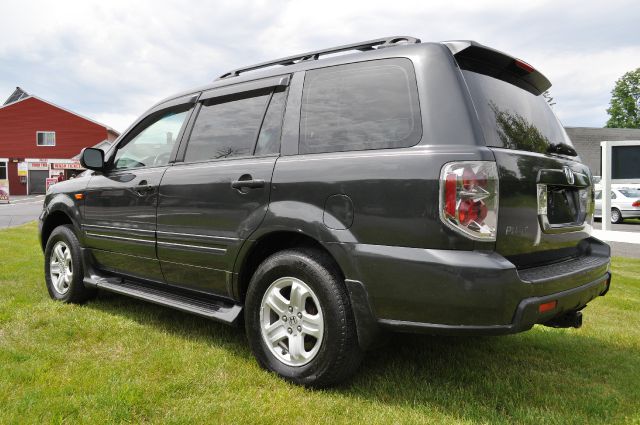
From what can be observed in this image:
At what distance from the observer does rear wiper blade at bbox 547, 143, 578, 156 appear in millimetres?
3133

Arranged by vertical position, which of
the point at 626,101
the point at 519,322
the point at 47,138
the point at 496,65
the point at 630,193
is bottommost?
the point at 519,322

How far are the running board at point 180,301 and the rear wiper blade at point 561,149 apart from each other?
6.96ft

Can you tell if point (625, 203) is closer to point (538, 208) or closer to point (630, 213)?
point (630, 213)

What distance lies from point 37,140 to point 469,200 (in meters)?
47.0

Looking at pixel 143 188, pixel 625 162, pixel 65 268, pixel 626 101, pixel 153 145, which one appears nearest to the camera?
pixel 143 188

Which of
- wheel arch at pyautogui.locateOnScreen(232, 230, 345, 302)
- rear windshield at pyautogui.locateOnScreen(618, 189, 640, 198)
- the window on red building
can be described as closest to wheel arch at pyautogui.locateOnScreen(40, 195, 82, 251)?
wheel arch at pyautogui.locateOnScreen(232, 230, 345, 302)

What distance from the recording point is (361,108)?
2.87m

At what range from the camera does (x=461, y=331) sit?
8.04ft

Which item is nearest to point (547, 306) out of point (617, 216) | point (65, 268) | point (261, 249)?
point (261, 249)

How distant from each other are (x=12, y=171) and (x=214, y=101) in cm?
4516

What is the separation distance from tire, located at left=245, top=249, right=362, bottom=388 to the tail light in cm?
73

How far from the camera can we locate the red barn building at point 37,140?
42062 millimetres

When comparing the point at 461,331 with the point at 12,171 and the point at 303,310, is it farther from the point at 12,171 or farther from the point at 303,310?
the point at 12,171

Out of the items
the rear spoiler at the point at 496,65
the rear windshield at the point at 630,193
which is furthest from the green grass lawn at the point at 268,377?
the rear windshield at the point at 630,193
